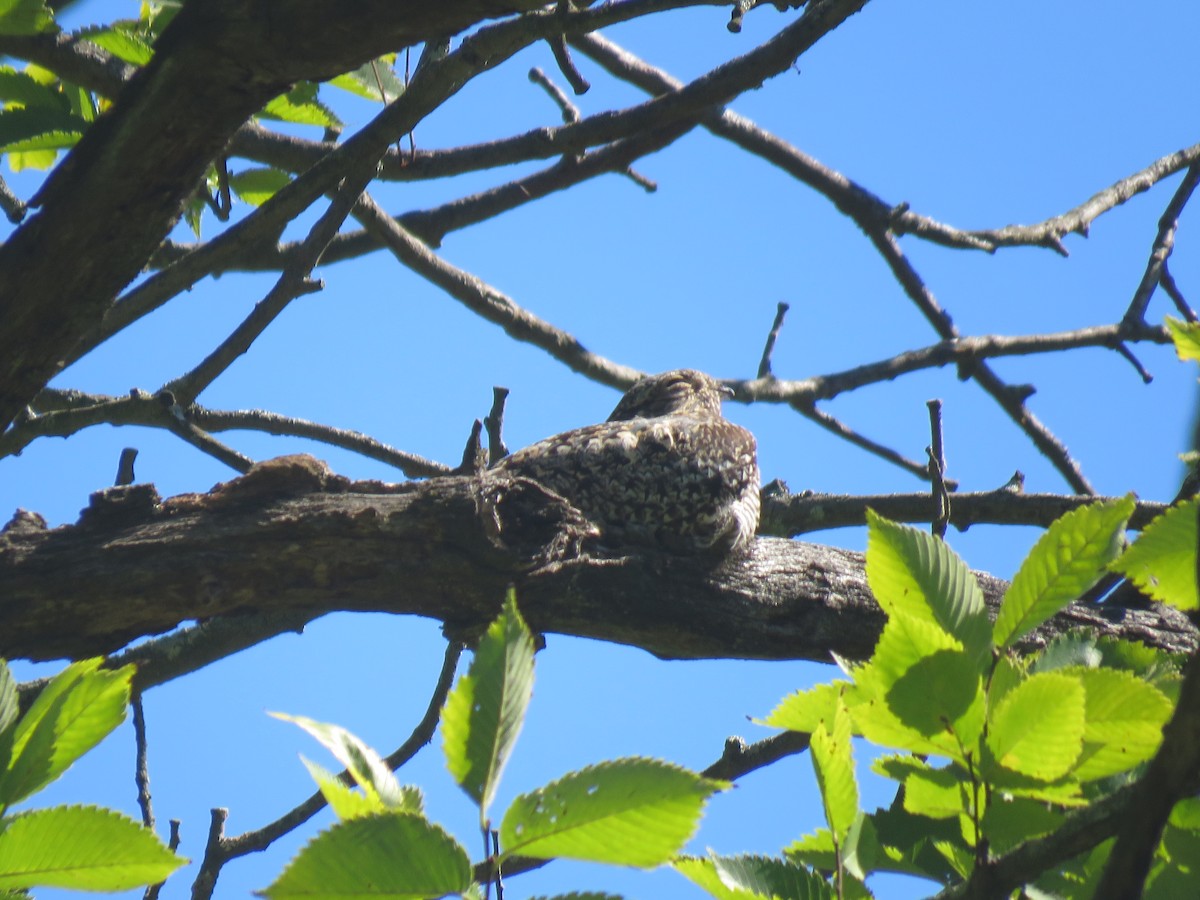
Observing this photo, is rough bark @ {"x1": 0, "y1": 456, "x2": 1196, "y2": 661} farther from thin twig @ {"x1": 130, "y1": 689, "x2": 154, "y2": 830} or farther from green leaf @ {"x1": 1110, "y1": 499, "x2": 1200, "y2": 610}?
green leaf @ {"x1": 1110, "y1": 499, "x2": 1200, "y2": 610}

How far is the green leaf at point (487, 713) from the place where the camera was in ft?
3.94

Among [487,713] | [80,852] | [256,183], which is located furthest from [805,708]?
[256,183]

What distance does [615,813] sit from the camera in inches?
48.5

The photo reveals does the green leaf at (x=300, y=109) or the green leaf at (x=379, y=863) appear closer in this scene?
the green leaf at (x=379, y=863)

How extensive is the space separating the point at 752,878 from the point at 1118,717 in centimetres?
50

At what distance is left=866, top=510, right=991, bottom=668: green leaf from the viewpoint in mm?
1367

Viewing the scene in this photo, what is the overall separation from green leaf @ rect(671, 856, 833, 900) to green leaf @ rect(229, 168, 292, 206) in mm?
3518

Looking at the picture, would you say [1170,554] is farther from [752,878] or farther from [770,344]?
[770,344]

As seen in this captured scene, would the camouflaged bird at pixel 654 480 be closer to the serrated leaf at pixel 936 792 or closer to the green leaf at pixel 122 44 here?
the green leaf at pixel 122 44

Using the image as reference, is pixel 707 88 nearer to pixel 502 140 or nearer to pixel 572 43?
pixel 502 140

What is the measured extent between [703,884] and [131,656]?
3960 mm

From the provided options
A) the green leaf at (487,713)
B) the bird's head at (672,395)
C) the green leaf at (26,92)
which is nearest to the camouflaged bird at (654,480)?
the bird's head at (672,395)

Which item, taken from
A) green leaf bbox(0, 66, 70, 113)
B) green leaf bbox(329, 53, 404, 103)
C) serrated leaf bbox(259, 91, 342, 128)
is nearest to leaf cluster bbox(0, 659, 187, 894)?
green leaf bbox(0, 66, 70, 113)

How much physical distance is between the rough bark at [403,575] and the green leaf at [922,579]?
2304 mm
